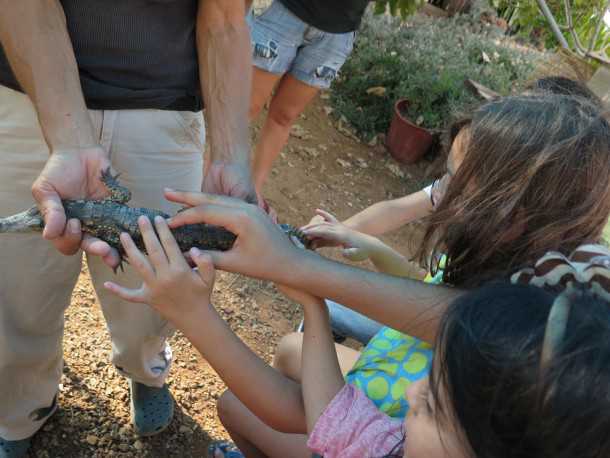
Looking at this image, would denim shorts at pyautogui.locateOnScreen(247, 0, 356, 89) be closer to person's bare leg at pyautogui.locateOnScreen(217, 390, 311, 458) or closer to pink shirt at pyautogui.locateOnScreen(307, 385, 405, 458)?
person's bare leg at pyautogui.locateOnScreen(217, 390, 311, 458)

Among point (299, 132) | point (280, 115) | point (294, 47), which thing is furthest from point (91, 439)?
point (299, 132)

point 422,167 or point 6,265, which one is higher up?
point 6,265

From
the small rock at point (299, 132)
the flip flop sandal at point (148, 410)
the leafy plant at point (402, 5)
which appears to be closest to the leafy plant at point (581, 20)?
the leafy plant at point (402, 5)

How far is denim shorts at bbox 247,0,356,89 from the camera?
4199 mm

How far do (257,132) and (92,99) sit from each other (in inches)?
166

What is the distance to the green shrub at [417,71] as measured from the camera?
24.1ft

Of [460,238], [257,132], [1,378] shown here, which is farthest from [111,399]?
[257,132]

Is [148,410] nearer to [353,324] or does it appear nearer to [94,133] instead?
[353,324]

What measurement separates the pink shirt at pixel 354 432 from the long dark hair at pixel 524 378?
22.2 inches

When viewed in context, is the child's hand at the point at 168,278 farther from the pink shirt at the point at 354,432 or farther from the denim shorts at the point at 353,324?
the denim shorts at the point at 353,324

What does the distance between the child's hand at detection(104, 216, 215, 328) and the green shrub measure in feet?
18.3

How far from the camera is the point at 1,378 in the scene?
2498 mm

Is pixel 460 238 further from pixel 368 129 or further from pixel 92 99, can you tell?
pixel 368 129

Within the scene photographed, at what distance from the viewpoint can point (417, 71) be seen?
25.1ft
